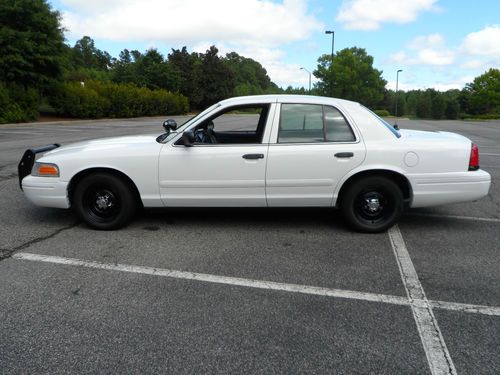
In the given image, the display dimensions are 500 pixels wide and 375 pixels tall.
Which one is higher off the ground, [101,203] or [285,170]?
[285,170]

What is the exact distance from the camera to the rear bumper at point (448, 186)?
4.44m

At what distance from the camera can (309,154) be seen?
438 cm

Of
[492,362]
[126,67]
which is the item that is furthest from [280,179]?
[126,67]

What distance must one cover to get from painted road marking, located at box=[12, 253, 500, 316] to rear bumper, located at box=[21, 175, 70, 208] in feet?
2.64

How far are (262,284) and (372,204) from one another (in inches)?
72.3

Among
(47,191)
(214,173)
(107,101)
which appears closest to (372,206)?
(214,173)

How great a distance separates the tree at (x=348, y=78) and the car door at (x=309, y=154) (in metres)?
51.1

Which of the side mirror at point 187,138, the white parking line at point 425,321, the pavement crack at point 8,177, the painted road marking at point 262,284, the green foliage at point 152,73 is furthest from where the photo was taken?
the green foliage at point 152,73

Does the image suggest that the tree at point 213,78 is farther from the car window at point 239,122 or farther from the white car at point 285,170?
the white car at point 285,170

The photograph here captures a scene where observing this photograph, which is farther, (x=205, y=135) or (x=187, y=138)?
(x=205, y=135)

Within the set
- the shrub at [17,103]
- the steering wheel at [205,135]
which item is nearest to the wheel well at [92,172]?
the steering wheel at [205,135]

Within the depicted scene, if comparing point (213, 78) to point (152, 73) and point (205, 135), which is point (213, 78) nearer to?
point (152, 73)

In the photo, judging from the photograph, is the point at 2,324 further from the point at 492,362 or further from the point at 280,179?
the point at 492,362

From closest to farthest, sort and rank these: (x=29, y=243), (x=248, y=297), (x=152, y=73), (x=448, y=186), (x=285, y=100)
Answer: (x=248, y=297) < (x=29, y=243) < (x=448, y=186) < (x=285, y=100) < (x=152, y=73)
